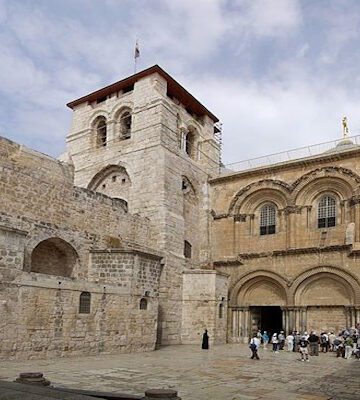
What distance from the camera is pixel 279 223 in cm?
2316

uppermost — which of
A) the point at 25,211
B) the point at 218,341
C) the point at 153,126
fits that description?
the point at 153,126

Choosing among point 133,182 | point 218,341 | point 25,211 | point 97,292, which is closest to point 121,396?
point 97,292

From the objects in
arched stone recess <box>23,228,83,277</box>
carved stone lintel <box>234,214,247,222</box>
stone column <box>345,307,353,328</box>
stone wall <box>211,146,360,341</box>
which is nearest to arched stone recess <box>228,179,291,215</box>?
stone wall <box>211,146,360,341</box>

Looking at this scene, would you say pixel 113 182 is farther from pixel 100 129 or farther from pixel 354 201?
pixel 354 201

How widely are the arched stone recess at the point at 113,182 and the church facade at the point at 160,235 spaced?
0.08m

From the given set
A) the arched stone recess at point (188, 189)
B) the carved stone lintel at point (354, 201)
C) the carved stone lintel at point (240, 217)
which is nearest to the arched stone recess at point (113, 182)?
the arched stone recess at point (188, 189)

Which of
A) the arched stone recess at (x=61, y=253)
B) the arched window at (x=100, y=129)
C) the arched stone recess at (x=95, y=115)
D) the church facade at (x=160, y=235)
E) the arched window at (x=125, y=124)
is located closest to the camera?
the church facade at (x=160, y=235)

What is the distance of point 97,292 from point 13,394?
1087 cm

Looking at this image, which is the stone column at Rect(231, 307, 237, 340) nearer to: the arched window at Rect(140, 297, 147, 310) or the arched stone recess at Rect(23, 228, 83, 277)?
the arched window at Rect(140, 297, 147, 310)

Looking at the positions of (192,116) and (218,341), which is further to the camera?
(192,116)

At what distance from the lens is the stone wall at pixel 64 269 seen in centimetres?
1281

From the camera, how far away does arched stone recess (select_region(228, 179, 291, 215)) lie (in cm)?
2327

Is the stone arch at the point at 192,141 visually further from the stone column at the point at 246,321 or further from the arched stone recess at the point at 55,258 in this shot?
the arched stone recess at the point at 55,258

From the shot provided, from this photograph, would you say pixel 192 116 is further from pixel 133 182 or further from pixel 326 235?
pixel 326 235
